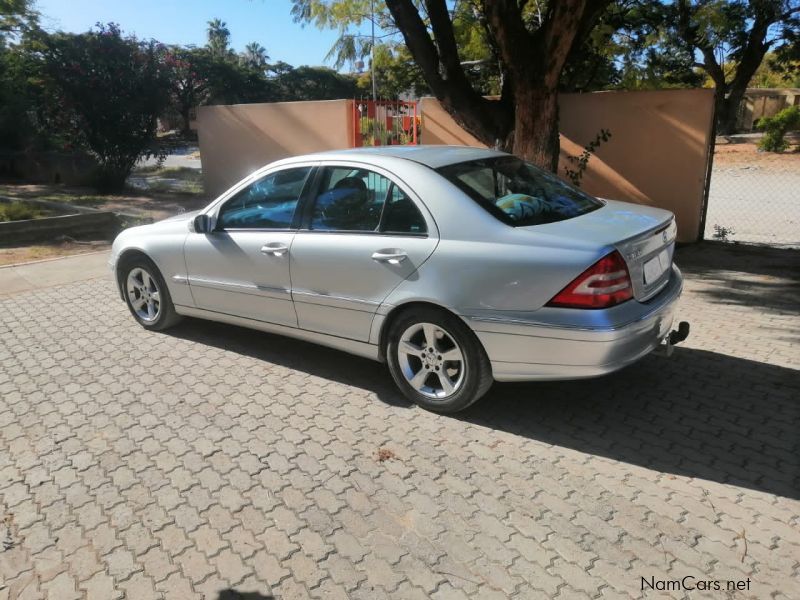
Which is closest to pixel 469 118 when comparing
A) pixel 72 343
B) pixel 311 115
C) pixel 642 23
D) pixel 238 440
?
pixel 311 115

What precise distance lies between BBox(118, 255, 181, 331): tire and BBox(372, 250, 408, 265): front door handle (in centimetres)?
231

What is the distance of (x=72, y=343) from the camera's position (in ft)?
18.3

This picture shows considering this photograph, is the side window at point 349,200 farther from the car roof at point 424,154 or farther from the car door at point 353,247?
the car roof at point 424,154

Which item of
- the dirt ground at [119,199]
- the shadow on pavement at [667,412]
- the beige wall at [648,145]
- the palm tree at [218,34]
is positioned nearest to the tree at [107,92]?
the dirt ground at [119,199]

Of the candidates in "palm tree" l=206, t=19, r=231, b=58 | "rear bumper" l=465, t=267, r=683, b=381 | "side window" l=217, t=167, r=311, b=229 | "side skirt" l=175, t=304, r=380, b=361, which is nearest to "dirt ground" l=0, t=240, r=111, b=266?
"side skirt" l=175, t=304, r=380, b=361

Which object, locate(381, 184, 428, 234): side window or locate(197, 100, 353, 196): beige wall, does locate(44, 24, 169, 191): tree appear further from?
locate(381, 184, 428, 234): side window

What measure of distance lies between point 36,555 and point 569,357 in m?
2.72

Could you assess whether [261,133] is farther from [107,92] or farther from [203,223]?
[203,223]

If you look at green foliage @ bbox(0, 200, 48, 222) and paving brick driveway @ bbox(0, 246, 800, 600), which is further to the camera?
green foliage @ bbox(0, 200, 48, 222)

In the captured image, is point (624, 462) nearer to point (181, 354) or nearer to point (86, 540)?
point (86, 540)

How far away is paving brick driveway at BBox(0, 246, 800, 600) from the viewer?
2.74 metres

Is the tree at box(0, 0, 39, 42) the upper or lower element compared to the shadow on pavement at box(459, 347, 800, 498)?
upper

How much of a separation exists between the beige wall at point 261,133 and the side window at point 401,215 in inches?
320

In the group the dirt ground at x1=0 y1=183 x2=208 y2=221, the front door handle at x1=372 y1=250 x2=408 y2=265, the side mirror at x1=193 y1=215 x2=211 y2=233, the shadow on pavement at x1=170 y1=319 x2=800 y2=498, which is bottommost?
the shadow on pavement at x1=170 y1=319 x2=800 y2=498
